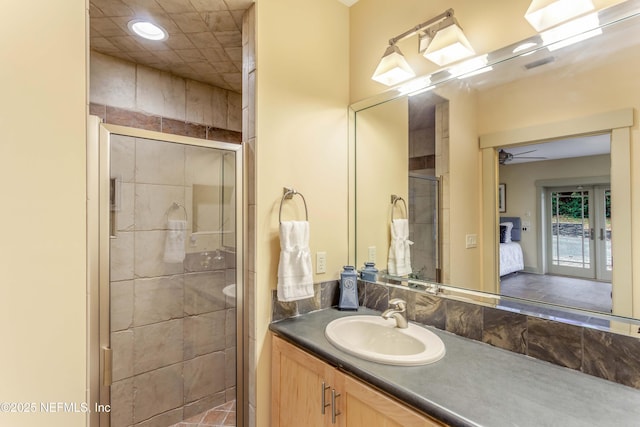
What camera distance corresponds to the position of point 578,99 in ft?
3.54

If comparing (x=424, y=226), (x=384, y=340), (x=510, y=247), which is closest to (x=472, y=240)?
(x=510, y=247)

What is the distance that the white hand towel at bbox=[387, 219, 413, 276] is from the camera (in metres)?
1.67

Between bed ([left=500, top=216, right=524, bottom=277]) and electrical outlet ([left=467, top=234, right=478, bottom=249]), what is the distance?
11 centimetres

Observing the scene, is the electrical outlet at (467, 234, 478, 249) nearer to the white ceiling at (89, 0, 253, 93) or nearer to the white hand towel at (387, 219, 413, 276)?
the white hand towel at (387, 219, 413, 276)

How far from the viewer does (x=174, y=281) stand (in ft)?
6.18

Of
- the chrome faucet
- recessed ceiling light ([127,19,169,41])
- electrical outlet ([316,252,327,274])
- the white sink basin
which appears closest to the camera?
the white sink basin

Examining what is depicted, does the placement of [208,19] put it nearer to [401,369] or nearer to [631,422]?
[401,369]

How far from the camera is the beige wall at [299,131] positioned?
1.51 meters

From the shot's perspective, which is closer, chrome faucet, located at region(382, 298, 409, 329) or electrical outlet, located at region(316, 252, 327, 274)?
chrome faucet, located at region(382, 298, 409, 329)

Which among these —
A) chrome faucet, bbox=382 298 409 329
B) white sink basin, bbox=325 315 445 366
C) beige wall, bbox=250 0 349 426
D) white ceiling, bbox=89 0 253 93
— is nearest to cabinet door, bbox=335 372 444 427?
white sink basin, bbox=325 315 445 366

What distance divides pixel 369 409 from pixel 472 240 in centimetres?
87
